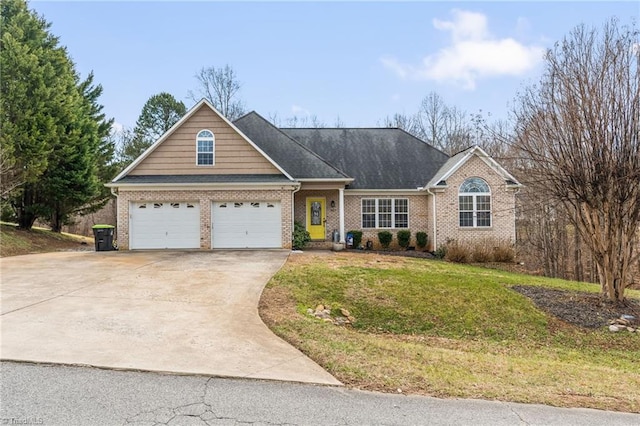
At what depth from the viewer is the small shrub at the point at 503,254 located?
703 inches

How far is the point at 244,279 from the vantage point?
1071 cm

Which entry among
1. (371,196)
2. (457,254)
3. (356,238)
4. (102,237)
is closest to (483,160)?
(457,254)

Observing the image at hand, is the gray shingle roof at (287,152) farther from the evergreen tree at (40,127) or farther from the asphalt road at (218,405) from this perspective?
the asphalt road at (218,405)

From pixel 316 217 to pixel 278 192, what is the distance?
3162 mm

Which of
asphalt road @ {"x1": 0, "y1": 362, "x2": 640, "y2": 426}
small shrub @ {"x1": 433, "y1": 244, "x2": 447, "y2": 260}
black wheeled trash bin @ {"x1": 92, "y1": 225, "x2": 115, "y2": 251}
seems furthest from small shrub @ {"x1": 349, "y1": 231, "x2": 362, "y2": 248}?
asphalt road @ {"x1": 0, "y1": 362, "x2": 640, "y2": 426}

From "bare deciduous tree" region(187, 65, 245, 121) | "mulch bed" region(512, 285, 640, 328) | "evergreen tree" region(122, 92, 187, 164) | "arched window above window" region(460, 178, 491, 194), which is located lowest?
"mulch bed" region(512, 285, 640, 328)

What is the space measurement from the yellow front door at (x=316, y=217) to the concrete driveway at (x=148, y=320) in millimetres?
7215

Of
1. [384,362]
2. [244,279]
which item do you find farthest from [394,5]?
[384,362]

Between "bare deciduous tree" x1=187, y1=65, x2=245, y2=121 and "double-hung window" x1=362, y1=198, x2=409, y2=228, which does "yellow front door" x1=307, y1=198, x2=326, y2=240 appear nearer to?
"double-hung window" x1=362, y1=198, x2=409, y2=228

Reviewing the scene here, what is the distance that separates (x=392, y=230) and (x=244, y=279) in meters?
10.8

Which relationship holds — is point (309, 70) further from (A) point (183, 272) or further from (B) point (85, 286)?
(B) point (85, 286)

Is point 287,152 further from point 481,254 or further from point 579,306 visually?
point 579,306

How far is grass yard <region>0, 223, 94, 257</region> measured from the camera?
17844mm

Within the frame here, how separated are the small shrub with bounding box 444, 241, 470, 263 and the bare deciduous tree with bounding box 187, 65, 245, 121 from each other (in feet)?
88.5
